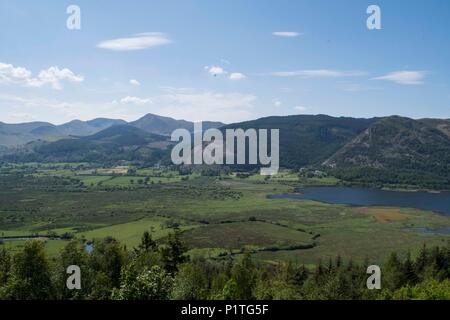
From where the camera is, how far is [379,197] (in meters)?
176

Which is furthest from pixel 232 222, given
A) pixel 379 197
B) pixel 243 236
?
pixel 379 197

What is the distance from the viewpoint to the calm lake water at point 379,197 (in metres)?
154

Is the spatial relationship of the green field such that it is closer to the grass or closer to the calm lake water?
the grass

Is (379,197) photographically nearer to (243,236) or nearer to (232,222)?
(232,222)

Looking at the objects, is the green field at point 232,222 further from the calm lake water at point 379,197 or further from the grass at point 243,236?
the calm lake water at point 379,197

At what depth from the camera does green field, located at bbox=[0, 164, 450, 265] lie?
96250mm

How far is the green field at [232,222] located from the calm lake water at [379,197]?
10.7 m

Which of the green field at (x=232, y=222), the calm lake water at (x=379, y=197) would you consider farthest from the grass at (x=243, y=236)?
the calm lake water at (x=379, y=197)

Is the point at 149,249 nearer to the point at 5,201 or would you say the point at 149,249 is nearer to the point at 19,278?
the point at 19,278

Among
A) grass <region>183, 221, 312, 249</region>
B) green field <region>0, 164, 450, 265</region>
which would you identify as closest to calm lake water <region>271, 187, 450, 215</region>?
green field <region>0, 164, 450, 265</region>

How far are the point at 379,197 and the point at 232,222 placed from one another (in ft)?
251

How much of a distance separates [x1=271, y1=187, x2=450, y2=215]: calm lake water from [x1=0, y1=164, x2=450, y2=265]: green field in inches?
422

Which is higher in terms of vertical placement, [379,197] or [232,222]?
[379,197]

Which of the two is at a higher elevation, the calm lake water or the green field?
the calm lake water
